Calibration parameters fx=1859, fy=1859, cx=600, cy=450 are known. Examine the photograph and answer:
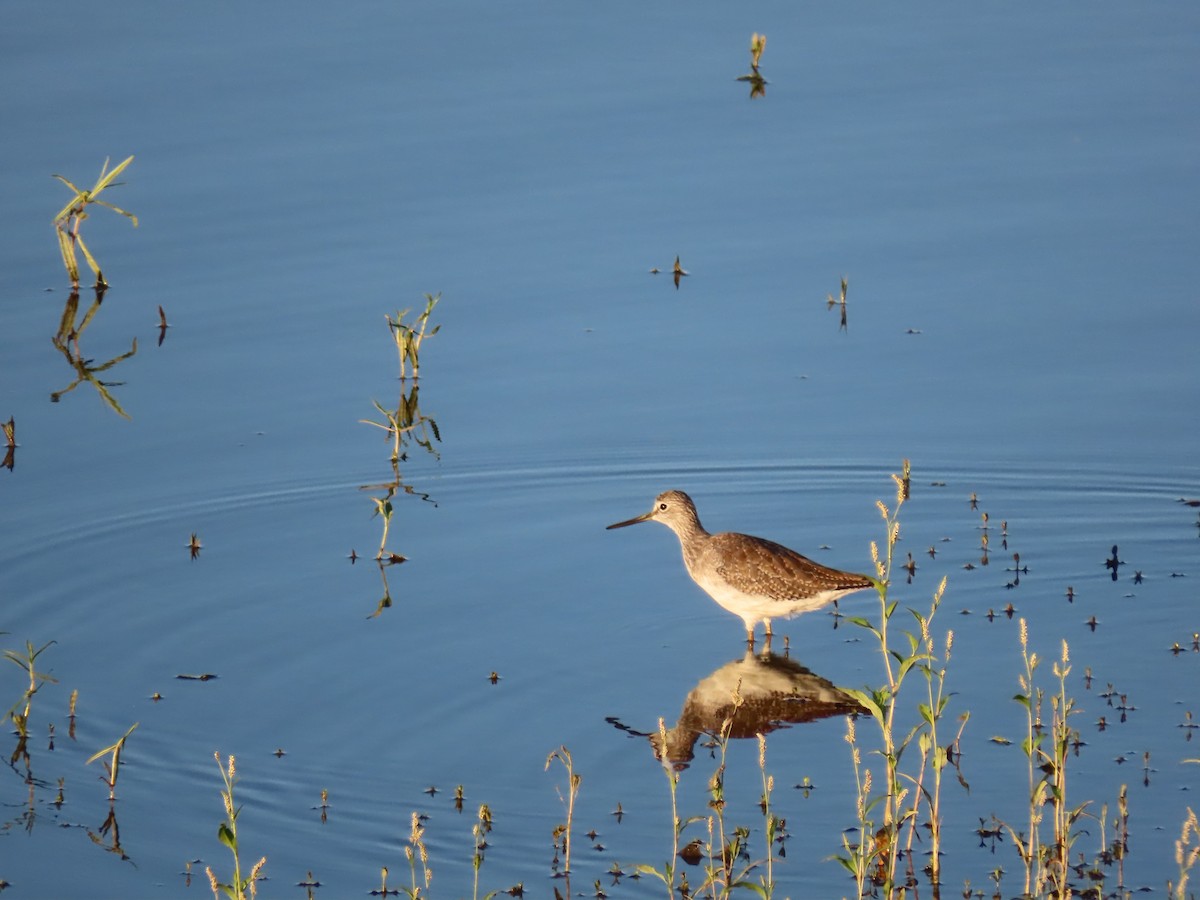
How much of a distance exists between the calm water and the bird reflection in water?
0.11m

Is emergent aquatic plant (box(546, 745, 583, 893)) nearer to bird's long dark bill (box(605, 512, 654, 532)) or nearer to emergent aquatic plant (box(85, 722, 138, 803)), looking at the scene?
emergent aquatic plant (box(85, 722, 138, 803))

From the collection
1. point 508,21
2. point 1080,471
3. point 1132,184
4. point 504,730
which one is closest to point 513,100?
point 508,21

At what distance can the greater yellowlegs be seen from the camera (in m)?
10.1

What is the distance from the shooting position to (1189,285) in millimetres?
13656

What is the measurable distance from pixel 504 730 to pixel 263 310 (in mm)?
5843

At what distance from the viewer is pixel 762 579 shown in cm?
1016

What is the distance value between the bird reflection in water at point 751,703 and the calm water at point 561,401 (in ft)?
0.37

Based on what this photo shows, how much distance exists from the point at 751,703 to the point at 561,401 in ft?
12.4

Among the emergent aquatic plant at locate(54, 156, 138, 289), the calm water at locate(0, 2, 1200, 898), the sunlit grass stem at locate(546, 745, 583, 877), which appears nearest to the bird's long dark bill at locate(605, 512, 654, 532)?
the calm water at locate(0, 2, 1200, 898)

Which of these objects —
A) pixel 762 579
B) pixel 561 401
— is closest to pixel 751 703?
pixel 762 579

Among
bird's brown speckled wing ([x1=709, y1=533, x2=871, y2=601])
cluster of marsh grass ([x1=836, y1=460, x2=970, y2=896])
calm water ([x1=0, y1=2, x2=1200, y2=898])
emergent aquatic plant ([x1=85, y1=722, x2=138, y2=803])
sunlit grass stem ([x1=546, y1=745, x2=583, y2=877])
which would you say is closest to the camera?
cluster of marsh grass ([x1=836, y1=460, x2=970, y2=896])

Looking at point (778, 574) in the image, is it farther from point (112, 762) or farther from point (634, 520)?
point (112, 762)

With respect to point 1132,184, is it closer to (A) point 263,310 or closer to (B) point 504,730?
(A) point 263,310

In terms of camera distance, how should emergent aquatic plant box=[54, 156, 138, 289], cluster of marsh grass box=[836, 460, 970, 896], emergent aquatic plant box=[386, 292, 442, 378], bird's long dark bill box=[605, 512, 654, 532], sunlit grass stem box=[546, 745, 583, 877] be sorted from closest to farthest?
cluster of marsh grass box=[836, 460, 970, 896], sunlit grass stem box=[546, 745, 583, 877], bird's long dark bill box=[605, 512, 654, 532], emergent aquatic plant box=[386, 292, 442, 378], emergent aquatic plant box=[54, 156, 138, 289]
